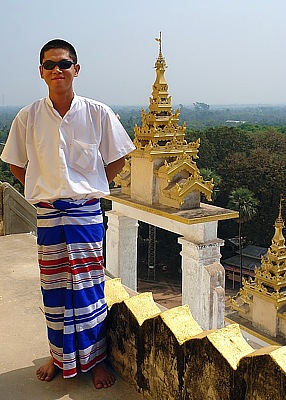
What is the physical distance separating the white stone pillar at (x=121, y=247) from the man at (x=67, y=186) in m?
5.72

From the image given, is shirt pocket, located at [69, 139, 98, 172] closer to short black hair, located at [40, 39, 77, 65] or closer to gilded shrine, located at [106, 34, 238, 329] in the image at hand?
short black hair, located at [40, 39, 77, 65]

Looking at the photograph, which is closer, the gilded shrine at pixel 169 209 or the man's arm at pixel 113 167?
the man's arm at pixel 113 167

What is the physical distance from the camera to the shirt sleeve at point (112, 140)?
7.66 feet

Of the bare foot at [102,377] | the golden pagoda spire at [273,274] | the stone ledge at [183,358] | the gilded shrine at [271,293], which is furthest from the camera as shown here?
the golden pagoda spire at [273,274]

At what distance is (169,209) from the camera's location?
7.91 meters

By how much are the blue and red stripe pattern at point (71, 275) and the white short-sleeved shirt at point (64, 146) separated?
0.08m

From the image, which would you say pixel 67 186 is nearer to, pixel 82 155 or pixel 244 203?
pixel 82 155

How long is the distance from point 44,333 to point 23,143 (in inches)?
50.0

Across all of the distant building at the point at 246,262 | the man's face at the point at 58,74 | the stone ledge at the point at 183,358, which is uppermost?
the man's face at the point at 58,74

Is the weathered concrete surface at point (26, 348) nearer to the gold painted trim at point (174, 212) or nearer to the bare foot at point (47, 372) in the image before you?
the bare foot at point (47, 372)

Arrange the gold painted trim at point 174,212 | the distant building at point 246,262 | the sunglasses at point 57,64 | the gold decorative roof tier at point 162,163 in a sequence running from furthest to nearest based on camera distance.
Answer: the distant building at point 246,262, the gold decorative roof tier at point 162,163, the gold painted trim at point 174,212, the sunglasses at point 57,64

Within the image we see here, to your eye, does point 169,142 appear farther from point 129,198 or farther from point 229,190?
point 229,190

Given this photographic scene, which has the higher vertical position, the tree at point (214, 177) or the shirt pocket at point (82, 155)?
the shirt pocket at point (82, 155)

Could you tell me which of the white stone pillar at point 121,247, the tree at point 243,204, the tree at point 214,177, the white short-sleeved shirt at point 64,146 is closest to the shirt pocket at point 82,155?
the white short-sleeved shirt at point 64,146
